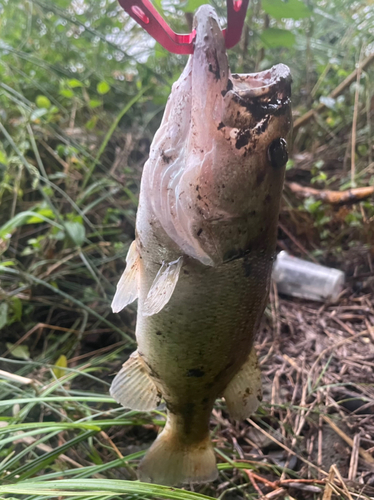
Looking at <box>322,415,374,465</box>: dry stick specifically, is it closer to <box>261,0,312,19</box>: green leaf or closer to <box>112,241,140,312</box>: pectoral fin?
<box>112,241,140,312</box>: pectoral fin

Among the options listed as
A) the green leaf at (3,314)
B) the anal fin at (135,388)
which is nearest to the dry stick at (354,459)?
the anal fin at (135,388)

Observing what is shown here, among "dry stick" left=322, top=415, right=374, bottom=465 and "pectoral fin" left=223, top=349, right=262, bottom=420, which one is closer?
"pectoral fin" left=223, top=349, right=262, bottom=420

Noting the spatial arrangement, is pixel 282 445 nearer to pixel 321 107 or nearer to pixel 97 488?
pixel 97 488

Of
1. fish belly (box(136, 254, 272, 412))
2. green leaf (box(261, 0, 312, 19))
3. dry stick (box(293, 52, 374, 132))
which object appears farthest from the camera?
dry stick (box(293, 52, 374, 132))

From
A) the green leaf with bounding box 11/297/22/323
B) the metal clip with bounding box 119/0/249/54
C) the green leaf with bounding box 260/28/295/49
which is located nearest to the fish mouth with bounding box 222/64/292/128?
the metal clip with bounding box 119/0/249/54

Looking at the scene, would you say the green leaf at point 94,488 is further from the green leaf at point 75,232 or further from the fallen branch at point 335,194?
the fallen branch at point 335,194

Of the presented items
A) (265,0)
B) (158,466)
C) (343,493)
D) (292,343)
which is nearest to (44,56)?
(265,0)
